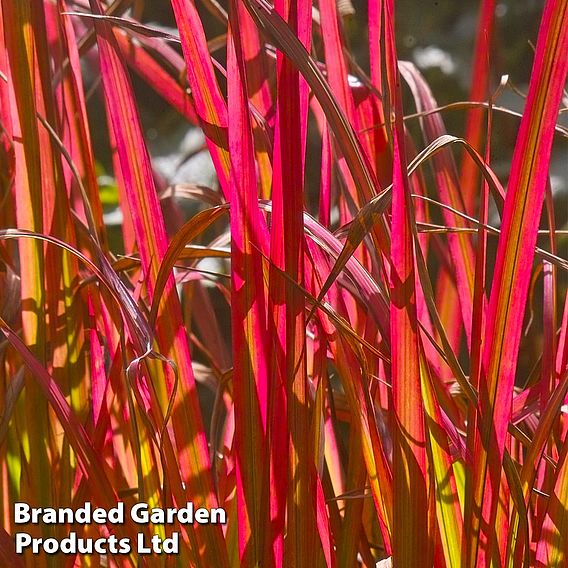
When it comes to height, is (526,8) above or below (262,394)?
above

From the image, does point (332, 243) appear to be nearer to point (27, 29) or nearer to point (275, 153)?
point (275, 153)

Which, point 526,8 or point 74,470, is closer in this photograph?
point 74,470

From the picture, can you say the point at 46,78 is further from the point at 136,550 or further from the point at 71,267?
the point at 136,550

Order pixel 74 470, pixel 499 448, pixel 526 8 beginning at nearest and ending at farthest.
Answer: pixel 499 448
pixel 74 470
pixel 526 8

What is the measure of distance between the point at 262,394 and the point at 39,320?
4.0 inches

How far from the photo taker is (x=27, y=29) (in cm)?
27

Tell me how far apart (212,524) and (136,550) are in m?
0.05

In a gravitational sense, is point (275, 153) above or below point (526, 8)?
below

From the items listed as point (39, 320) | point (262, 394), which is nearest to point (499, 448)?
point (262, 394)

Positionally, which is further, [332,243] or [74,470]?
[74,470]

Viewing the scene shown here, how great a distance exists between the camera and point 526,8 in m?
0.78

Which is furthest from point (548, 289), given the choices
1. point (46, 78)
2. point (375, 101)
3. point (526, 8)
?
point (526, 8)

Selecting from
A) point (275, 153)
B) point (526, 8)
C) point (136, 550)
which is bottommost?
point (136, 550)

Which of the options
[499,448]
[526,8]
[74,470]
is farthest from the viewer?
[526,8]
